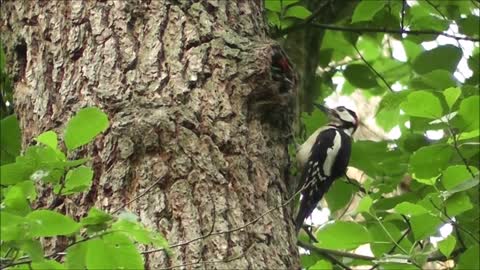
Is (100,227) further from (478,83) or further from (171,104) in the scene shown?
(478,83)

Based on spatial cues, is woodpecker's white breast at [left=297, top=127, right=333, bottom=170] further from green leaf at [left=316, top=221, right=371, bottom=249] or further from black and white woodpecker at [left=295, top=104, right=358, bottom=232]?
green leaf at [left=316, top=221, right=371, bottom=249]

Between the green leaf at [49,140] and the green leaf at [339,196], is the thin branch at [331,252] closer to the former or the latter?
the green leaf at [339,196]

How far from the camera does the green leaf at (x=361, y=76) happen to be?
4.08 metres

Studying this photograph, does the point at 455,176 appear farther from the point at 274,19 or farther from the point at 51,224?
the point at 51,224

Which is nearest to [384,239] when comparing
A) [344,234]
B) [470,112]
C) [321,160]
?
[344,234]

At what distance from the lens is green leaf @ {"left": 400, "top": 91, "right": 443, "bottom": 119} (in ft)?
7.88

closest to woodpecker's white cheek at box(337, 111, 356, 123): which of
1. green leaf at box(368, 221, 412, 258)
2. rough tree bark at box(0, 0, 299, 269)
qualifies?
green leaf at box(368, 221, 412, 258)

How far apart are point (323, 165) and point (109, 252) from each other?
3.11m

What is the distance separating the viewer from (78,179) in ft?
5.53

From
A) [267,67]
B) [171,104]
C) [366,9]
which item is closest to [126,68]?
[171,104]

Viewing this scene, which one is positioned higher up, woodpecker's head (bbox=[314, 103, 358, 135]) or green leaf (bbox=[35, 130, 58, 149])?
woodpecker's head (bbox=[314, 103, 358, 135])

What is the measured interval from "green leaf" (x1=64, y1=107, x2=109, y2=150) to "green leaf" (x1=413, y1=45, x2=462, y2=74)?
2.35 metres

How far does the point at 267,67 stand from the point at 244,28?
22 cm

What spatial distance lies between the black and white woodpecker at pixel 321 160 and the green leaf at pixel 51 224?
8.47 feet
